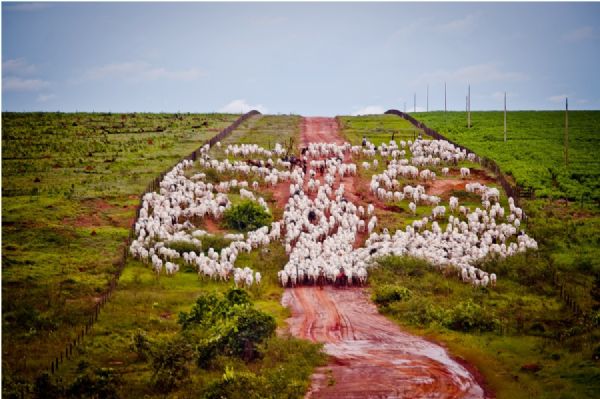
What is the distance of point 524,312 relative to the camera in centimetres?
2659

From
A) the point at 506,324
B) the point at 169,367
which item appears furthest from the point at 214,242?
the point at 506,324

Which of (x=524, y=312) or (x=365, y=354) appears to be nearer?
(x=365, y=354)

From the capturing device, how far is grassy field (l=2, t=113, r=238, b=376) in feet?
79.5

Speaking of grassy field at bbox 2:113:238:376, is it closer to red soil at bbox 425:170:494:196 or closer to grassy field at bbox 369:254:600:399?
grassy field at bbox 369:254:600:399

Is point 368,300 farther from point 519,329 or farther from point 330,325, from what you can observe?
point 519,329

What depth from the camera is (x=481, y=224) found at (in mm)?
37656

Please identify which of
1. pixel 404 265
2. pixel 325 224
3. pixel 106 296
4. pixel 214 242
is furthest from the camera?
pixel 325 224

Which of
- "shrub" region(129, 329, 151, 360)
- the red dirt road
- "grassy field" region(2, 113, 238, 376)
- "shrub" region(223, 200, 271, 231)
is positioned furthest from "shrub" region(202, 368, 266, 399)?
"shrub" region(223, 200, 271, 231)

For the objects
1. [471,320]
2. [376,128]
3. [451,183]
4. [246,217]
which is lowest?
[471,320]

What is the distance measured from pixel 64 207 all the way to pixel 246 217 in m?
11.3

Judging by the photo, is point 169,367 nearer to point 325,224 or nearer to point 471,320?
point 471,320

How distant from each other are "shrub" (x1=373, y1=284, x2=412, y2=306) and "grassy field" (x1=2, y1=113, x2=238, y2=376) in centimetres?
1166

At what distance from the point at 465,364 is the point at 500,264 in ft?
37.3

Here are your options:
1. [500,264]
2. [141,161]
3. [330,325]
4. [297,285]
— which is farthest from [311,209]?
[141,161]
